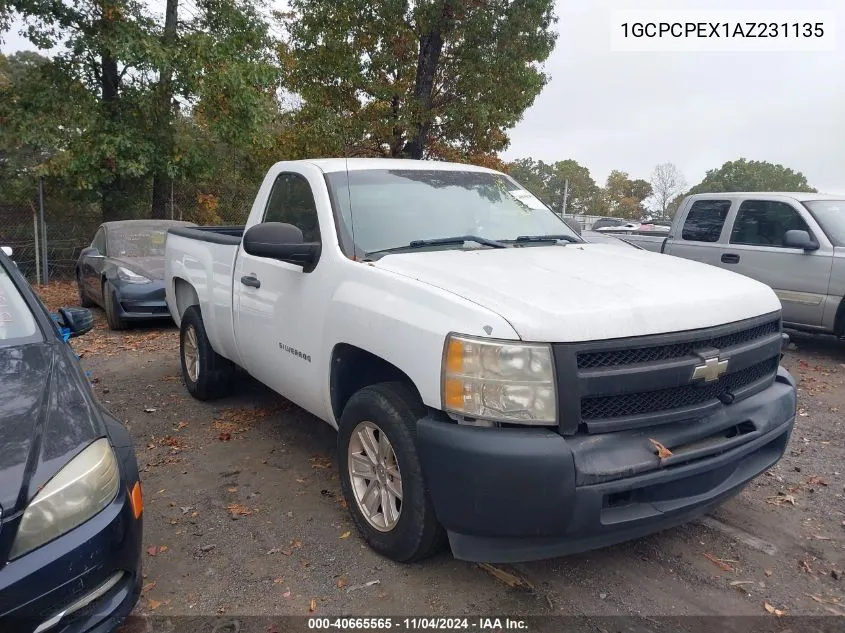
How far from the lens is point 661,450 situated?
2631mm

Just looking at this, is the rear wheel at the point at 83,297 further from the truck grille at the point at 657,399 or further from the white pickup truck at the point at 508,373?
the truck grille at the point at 657,399

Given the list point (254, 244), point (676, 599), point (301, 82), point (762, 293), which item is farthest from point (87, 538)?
point (301, 82)

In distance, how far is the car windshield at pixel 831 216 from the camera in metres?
7.35

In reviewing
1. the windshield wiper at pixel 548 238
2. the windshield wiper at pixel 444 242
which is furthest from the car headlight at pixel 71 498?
the windshield wiper at pixel 548 238

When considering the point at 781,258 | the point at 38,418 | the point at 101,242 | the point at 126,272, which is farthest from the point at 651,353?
the point at 101,242

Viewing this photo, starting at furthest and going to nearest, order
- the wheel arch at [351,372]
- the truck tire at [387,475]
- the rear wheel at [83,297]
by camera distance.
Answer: the rear wheel at [83,297], the wheel arch at [351,372], the truck tire at [387,475]

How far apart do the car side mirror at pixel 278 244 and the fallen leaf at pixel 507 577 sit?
1.83m

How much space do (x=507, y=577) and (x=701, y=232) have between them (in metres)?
6.90

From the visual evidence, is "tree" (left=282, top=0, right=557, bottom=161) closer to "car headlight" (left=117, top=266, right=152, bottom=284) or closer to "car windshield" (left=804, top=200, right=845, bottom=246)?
"car headlight" (left=117, top=266, right=152, bottom=284)

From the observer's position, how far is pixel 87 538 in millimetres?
2227

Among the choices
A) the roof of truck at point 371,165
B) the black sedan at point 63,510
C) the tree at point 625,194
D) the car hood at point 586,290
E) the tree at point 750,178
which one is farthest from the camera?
the tree at point 625,194

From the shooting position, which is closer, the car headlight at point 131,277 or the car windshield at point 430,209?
the car windshield at point 430,209

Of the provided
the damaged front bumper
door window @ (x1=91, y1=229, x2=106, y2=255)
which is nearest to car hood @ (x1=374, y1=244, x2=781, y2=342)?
the damaged front bumper

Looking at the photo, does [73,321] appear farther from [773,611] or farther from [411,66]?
[411,66]
